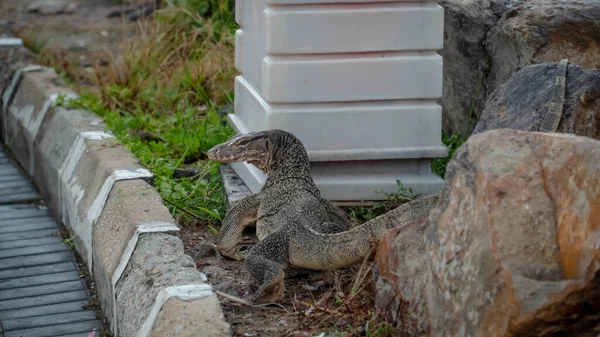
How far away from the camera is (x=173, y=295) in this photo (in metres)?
3.98

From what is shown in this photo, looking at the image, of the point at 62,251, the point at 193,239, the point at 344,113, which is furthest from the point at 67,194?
the point at 344,113

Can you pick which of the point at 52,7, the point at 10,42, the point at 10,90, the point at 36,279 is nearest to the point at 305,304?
the point at 36,279

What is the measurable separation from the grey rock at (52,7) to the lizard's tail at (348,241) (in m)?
7.83

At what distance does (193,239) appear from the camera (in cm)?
538

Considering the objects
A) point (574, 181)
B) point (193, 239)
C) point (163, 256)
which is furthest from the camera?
point (193, 239)

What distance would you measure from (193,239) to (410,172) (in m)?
1.27

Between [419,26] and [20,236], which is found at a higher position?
[419,26]

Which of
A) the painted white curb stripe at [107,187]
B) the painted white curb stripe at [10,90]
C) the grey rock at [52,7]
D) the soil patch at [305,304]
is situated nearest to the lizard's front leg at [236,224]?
the soil patch at [305,304]

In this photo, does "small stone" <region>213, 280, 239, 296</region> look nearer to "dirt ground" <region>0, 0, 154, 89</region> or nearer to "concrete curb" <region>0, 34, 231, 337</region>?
"concrete curb" <region>0, 34, 231, 337</region>

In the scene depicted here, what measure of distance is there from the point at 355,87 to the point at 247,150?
68 centimetres

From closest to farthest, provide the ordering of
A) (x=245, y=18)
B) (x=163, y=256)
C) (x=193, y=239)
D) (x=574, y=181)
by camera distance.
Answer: (x=574, y=181) → (x=163, y=256) → (x=193, y=239) → (x=245, y=18)

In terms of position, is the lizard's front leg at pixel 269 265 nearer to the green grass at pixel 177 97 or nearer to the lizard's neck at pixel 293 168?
the lizard's neck at pixel 293 168

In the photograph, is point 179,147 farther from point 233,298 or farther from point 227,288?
point 233,298

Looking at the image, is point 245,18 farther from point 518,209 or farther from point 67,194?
point 518,209
